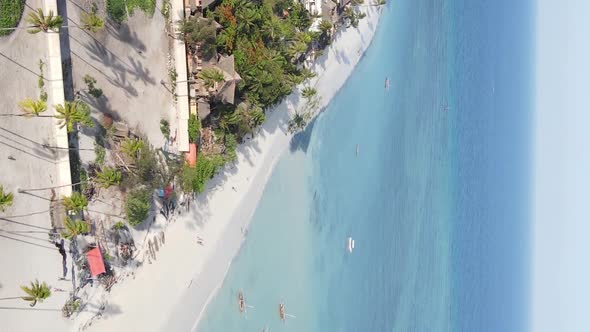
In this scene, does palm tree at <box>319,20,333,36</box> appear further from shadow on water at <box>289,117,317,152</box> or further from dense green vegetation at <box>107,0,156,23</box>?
dense green vegetation at <box>107,0,156,23</box>

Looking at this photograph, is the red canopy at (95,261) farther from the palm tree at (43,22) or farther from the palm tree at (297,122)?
the palm tree at (297,122)

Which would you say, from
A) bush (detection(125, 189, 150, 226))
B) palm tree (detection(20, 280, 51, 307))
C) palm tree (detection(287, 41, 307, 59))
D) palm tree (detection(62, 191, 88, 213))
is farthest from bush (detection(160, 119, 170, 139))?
palm tree (detection(287, 41, 307, 59))

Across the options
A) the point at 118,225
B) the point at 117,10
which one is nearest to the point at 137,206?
the point at 118,225

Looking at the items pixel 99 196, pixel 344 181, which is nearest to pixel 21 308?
pixel 99 196

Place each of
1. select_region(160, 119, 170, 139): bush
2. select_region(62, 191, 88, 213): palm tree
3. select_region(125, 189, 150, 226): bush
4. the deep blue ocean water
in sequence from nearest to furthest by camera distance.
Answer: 1. select_region(62, 191, 88, 213): palm tree
2. select_region(125, 189, 150, 226): bush
3. select_region(160, 119, 170, 139): bush
4. the deep blue ocean water

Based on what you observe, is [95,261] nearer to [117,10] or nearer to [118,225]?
[118,225]

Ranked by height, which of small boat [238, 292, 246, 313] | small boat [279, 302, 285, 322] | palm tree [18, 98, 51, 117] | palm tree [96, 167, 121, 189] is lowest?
small boat [279, 302, 285, 322]
